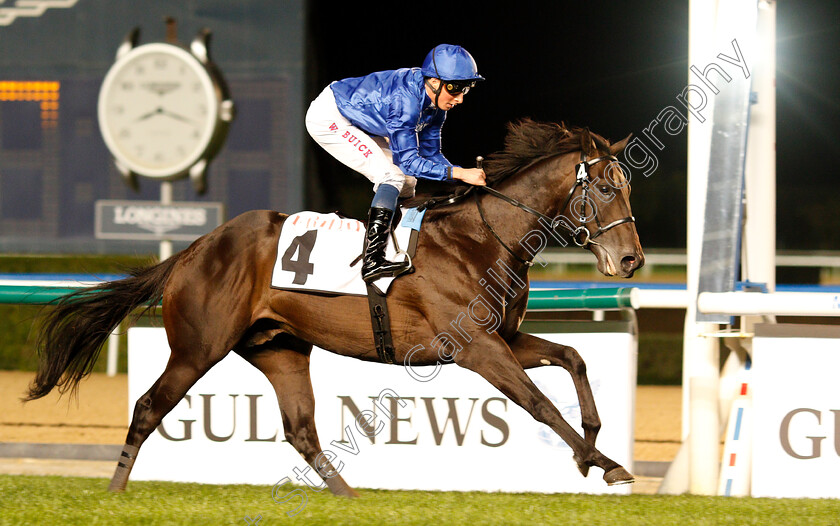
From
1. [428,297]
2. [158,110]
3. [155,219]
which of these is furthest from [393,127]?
[158,110]

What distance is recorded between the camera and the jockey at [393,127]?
3127 millimetres

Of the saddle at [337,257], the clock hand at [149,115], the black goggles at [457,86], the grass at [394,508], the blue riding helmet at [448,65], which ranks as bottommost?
the grass at [394,508]

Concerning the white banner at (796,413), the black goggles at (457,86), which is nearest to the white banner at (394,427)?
the white banner at (796,413)

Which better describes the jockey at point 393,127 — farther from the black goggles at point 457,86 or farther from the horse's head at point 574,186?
the horse's head at point 574,186

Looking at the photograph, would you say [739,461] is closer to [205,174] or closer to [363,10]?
[205,174]

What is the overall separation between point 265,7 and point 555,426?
25.3ft

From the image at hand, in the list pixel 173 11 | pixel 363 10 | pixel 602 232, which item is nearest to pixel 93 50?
pixel 173 11

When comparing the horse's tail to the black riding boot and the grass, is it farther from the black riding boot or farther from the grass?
the black riding boot

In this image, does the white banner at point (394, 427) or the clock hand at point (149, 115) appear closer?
the white banner at point (394, 427)

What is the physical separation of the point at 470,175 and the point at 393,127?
289 millimetres

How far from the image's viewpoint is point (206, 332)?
3365 millimetres

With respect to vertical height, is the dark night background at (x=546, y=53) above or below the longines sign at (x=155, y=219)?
above

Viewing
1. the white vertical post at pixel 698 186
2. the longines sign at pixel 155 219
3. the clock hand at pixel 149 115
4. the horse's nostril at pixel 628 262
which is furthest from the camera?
the clock hand at pixel 149 115

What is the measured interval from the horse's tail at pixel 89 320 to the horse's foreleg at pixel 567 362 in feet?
4.28
